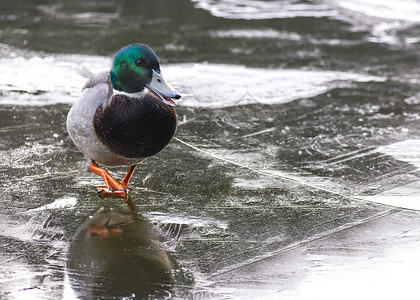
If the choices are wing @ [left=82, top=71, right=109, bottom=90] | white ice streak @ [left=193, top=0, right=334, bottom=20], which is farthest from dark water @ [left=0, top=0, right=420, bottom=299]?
white ice streak @ [left=193, top=0, right=334, bottom=20]

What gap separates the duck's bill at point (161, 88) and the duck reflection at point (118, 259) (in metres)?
0.72

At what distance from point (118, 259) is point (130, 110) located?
2.91 feet

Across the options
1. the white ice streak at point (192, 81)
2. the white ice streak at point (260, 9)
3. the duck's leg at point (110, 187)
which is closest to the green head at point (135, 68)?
the duck's leg at point (110, 187)

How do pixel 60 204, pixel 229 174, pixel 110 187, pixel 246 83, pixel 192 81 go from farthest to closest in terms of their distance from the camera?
pixel 246 83 < pixel 192 81 < pixel 229 174 < pixel 110 187 < pixel 60 204

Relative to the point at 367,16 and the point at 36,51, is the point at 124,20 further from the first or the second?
the point at 367,16

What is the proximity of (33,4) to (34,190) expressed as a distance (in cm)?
621

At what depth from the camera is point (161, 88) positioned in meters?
3.87

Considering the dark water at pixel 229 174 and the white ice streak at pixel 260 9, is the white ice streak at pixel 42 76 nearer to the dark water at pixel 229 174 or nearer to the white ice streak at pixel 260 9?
the dark water at pixel 229 174

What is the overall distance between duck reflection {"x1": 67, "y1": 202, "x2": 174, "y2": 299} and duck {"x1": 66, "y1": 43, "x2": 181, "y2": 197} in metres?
0.43

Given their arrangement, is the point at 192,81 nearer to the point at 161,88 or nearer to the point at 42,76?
the point at 42,76

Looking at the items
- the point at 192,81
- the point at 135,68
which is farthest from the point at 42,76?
the point at 135,68

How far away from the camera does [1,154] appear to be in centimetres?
478

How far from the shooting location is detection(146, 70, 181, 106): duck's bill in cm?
383

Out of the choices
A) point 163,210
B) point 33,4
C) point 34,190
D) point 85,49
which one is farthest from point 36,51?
point 163,210
